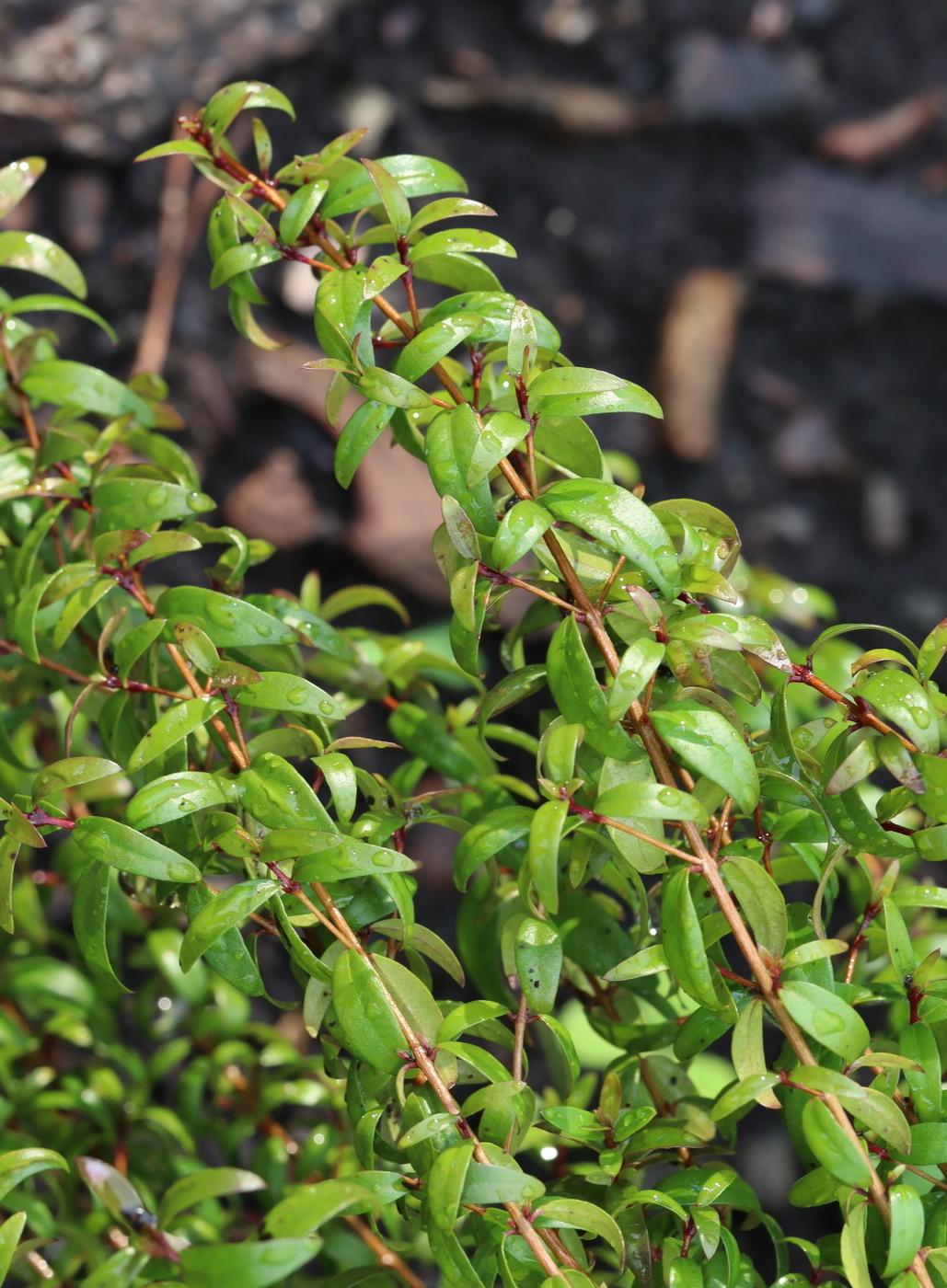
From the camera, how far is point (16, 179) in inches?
30.7

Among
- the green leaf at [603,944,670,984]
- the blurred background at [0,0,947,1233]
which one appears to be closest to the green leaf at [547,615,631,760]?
the green leaf at [603,944,670,984]

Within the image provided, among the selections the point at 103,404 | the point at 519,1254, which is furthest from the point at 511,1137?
the point at 103,404

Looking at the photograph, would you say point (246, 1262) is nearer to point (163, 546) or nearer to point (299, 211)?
point (163, 546)

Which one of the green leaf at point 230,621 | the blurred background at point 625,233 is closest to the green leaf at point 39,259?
the green leaf at point 230,621

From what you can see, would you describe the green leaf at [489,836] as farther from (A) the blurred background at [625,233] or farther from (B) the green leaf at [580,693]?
(A) the blurred background at [625,233]

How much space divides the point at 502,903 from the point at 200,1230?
1.11ft

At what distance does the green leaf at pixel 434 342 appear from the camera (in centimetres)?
60

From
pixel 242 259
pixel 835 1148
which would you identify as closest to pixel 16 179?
pixel 242 259

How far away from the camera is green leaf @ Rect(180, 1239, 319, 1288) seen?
1.60 ft

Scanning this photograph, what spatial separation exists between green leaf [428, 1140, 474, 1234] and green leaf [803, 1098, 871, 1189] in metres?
0.17

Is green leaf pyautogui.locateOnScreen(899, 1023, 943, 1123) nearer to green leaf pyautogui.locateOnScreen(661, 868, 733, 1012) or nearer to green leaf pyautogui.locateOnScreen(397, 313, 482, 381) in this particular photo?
green leaf pyautogui.locateOnScreen(661, 868, 733, 1012)

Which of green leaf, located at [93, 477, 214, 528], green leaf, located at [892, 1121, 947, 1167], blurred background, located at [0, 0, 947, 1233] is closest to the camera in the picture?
green leaf, located at [892, 1121, 947, 1167]

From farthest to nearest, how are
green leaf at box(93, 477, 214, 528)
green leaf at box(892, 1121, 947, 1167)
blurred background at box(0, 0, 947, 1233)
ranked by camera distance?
1. blurred background at box(0, 0, 947, 1233)
2. green leaf at box(93, 477, 214, 528)
3. green leaf at box(892, 1121, 947, 1167)

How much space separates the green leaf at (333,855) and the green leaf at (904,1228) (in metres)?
0.29
